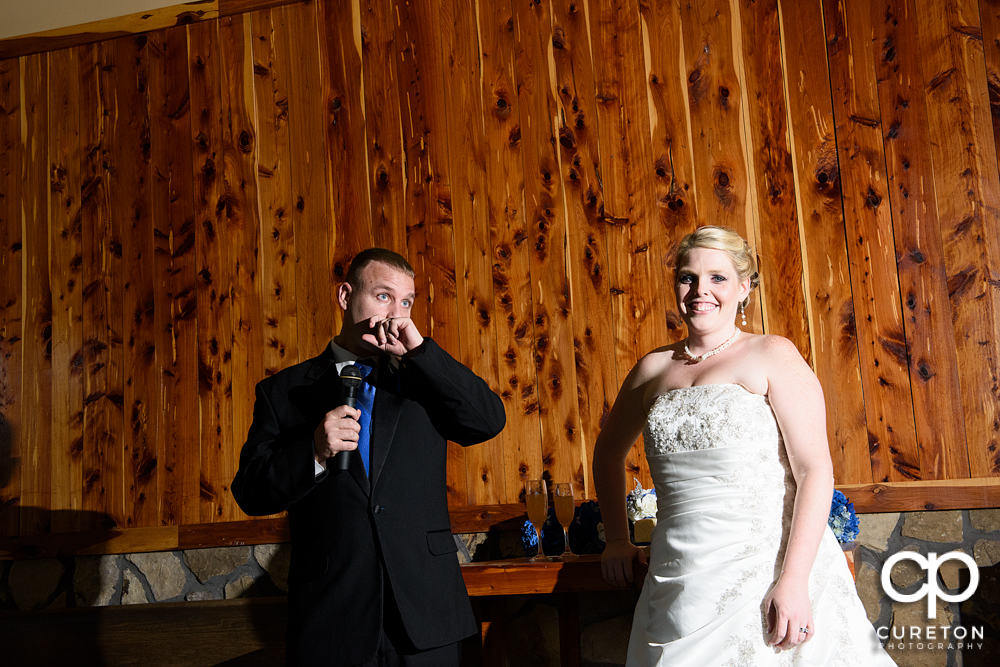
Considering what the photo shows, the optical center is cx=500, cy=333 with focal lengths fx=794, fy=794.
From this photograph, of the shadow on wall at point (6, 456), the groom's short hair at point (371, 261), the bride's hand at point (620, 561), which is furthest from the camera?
the shadow on wall at point (6, 456)

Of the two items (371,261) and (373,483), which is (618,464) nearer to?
(373,483)

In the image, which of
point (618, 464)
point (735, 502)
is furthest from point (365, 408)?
point (735, 502)

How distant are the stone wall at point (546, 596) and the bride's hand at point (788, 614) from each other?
51.5 inches

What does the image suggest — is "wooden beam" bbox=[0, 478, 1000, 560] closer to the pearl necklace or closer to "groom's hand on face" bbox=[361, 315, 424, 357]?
the pearl necklace

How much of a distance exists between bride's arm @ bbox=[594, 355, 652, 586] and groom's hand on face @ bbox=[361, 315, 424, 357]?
738 mm

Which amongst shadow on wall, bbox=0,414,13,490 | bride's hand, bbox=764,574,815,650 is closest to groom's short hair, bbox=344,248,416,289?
bride's hand, bbox=764,574,815,650

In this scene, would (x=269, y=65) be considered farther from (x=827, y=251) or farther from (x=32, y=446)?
(x=827, y=251)

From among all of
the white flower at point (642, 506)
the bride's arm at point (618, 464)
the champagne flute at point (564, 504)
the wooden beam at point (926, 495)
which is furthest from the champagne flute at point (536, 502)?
the wooden beam at point (926, 495)

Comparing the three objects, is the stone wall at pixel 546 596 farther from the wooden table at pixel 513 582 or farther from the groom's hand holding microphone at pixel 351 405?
the groom's hand holding microphone at pixel 351 405

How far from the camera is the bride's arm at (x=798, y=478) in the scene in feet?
5.92

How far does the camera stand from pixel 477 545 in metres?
3.29

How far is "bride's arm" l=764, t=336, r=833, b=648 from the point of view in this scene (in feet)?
5.92

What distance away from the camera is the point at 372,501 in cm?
188

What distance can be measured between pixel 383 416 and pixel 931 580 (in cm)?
223
